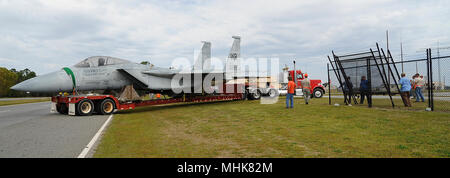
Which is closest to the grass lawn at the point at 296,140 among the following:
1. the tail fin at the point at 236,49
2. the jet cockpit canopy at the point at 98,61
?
the jet cockpit canopy at the point at 98,61

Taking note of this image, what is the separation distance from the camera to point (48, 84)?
1208 cm

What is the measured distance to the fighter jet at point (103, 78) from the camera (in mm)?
12117

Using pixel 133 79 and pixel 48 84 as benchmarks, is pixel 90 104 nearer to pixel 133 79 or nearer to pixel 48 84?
pixel 48 84

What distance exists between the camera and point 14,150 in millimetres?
5488

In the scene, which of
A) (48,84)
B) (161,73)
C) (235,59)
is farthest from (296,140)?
(235,59)

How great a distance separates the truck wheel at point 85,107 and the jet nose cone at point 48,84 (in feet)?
3.48

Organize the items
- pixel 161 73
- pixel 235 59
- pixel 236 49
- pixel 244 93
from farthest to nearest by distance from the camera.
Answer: pixel 244 93
pixel 236 49
pixel 235 59
pixel 161 73

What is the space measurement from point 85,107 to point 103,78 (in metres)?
1.79

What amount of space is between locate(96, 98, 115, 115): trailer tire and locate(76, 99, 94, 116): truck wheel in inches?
14.1

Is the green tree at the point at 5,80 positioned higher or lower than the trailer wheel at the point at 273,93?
higher

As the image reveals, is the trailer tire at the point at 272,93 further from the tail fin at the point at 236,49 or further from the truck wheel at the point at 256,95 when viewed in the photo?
the tail fin at the point at 236,49

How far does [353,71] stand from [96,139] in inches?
506

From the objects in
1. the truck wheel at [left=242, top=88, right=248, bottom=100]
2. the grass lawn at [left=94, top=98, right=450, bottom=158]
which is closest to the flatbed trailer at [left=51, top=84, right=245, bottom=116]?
the grass lawn at [left=94, top=98, right=450, bottom=158]
